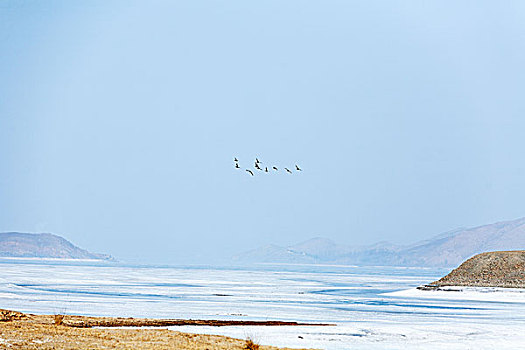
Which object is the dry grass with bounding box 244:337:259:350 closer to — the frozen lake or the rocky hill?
the frozen lake

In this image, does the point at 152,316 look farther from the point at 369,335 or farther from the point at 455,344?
the point at 455,344

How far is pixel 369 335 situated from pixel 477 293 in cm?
2928

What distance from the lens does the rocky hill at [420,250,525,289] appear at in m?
57.8

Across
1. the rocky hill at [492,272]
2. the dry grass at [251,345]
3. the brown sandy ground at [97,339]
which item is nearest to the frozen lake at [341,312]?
the dry grass at [251,345]

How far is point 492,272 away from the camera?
6003 centimetres

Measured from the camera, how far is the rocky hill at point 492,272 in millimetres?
57781

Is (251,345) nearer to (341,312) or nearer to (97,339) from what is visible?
(97,339)

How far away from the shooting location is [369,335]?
2512 centimetres

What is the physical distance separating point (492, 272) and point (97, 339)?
44.6 meters

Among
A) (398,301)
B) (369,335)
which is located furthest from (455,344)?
(398,301)

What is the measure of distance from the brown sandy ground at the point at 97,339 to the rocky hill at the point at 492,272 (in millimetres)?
37641

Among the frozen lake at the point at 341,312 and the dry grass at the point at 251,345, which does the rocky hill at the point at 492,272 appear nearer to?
the frozen lake at the point at 341,312

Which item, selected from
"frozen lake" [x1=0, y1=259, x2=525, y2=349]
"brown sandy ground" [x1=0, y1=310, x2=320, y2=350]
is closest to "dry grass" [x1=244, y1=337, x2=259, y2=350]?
"brown sandy ground" [x1=0, y1=310, x2=320, y2=350]

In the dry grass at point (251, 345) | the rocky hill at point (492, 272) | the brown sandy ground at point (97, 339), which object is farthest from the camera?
the rocky hill at point (492, 272)
